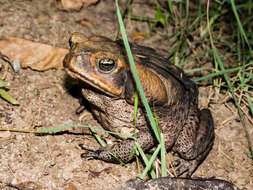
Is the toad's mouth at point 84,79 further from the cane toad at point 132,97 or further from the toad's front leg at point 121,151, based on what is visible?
the toad's front leg at point 121,151

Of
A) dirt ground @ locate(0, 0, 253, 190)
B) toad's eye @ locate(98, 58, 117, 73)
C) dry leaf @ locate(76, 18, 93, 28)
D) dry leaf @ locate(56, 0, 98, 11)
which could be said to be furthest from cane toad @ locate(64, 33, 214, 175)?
dry leaf @ locate(56, 0, 98, 11)

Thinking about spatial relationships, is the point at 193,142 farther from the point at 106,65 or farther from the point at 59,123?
the point at 59,123

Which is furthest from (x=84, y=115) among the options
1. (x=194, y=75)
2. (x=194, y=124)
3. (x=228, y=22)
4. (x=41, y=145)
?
(x=228, y=22)

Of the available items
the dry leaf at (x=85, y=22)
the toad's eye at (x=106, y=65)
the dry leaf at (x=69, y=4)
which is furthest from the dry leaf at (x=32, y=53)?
the toad's eye at (x=106, y=65)

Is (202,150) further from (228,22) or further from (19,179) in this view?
(228,22)

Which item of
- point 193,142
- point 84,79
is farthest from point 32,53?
point 193,142

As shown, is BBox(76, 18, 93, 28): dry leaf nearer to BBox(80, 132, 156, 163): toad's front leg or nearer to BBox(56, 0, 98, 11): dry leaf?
BBox(56, 0, 98, 11): dry leaf
